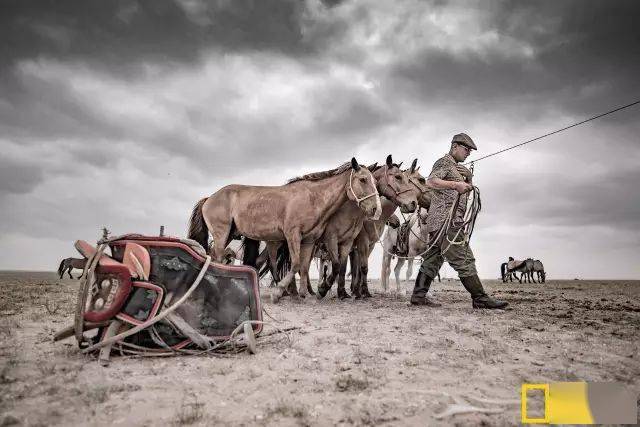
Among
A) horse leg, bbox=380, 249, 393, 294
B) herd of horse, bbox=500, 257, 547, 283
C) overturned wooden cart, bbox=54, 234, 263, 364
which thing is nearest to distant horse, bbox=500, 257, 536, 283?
herd of horse, bbox=500, 257, 547, 283

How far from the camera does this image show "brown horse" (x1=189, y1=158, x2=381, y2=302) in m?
7.04

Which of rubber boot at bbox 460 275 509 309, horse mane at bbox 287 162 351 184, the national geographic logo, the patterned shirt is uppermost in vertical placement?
horse mane at bbox 287 162 351 184

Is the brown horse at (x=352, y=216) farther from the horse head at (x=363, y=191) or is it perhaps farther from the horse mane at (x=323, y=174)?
the horse mane at (x=323, y=174)

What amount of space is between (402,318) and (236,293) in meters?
2.54

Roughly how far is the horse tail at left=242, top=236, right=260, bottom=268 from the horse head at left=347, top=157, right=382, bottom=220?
3.04 metres

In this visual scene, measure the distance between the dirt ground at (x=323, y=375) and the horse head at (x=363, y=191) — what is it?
280cm

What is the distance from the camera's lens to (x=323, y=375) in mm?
2666

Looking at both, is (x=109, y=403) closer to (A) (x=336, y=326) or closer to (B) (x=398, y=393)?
(B) (x=398, y=393)

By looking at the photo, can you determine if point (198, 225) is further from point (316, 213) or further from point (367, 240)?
point (367, 240)

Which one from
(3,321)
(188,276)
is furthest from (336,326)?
(3,321)

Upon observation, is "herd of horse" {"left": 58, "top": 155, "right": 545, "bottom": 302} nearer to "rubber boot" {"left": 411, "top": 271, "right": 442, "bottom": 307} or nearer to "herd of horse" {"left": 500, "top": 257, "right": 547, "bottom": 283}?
"rubber boot" {"left": 411, "top": 271, "right": 442, "bottom": 307}

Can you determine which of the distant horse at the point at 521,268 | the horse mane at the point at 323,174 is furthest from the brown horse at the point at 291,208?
the distant horse at the point at 521,268

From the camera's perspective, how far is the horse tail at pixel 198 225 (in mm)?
8664

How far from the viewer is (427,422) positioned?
76.7 inches
